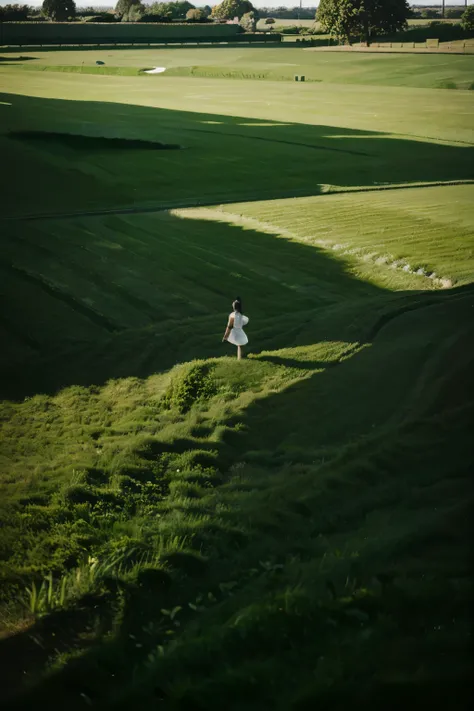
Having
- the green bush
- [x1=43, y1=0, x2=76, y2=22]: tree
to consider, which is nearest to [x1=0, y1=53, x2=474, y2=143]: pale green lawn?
[x1=43, y1=0, x2=76, y2=22]: tree

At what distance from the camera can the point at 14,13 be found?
87.1m

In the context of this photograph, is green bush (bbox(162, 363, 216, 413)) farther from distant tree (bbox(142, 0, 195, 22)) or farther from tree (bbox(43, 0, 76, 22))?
distant tree (bbox(142, 0, 195, 22))

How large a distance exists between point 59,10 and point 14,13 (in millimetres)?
19106

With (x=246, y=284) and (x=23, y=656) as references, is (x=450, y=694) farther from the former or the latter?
(x=246, y=284)

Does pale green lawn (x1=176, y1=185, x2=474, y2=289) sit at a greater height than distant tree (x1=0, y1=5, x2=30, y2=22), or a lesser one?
lesser

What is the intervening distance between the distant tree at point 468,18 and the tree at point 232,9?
8400cm

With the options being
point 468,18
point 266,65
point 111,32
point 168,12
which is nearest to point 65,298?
point 468,18

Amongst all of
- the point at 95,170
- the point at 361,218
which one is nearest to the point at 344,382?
the point at 361,218

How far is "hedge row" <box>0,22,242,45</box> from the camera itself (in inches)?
3482

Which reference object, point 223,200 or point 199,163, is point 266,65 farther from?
point 223,200

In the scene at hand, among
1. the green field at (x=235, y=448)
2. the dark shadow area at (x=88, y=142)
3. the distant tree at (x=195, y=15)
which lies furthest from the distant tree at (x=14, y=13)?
the green field at (x=235, y=448)

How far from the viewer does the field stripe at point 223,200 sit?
23.1m

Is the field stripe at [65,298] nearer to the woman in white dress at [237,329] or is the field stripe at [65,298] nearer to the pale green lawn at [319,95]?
the woman in white dress at [237,329]

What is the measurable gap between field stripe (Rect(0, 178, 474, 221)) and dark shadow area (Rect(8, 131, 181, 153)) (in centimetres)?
1049
